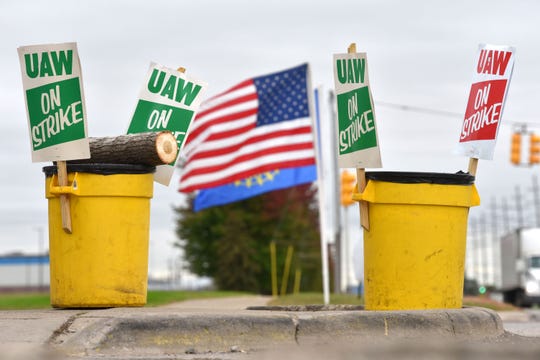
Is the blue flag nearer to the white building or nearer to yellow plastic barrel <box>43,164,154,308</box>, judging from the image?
yellow plastic barrel <box>43,164,154,308</box>

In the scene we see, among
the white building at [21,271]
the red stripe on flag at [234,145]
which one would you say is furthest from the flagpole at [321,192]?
the white building at [21,271]

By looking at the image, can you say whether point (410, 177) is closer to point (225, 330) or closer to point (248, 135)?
point (225, 330)

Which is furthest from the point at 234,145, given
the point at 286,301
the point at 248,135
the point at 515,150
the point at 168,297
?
the point at 515,150

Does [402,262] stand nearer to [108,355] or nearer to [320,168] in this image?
[108,355]

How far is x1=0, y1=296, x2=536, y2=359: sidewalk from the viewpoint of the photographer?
7848 mm

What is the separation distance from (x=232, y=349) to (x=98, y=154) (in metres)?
Answer: 3.14

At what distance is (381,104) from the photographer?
41094mm

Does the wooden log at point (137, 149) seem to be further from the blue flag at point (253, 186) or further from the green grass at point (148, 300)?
the blue flag at point (253, 186)

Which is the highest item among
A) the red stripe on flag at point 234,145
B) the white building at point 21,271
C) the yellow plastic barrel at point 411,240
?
the red stripe on flag at point 234,145

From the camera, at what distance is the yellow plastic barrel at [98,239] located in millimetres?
10078

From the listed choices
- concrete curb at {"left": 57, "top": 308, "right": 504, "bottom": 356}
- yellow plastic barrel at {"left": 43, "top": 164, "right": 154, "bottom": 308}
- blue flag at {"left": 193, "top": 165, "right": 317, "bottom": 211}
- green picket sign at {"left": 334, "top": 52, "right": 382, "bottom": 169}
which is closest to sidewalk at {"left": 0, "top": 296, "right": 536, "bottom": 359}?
concrete curb at {"left": 57, "top": 308, "right": 504, "bottom": 356}

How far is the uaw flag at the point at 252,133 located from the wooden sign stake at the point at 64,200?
463 inches

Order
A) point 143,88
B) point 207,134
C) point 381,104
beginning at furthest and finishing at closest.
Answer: point 381,104
point 207,134
point 143,88

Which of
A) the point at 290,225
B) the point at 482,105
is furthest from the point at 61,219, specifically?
the point at 290,225
